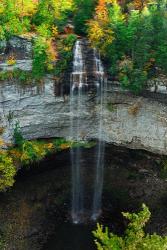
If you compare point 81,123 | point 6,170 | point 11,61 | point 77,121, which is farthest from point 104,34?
point 6,170

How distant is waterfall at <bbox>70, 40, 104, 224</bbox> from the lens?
1142 inches

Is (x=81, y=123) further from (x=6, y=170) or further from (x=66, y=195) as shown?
(x=6, y=170)

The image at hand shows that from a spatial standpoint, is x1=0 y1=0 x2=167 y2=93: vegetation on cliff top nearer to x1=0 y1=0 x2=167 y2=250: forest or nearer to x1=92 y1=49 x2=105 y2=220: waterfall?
x1=0 y1=0 x2=167 y2=250: forest

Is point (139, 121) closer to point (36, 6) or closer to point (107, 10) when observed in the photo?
point (107, 10)

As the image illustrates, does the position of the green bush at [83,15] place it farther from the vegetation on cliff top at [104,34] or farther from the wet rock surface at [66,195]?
the wet rock surface at [66,195]

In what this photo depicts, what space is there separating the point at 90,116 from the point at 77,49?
4.48m

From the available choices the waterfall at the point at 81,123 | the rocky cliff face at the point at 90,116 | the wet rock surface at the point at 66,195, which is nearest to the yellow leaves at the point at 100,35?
the waterfall at the point at 81,123

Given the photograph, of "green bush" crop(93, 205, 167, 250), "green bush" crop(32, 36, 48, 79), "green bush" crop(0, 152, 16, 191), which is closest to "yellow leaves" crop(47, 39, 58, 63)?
"green bush" crop(32, 36, 48, 79)

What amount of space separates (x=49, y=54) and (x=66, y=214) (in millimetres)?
10408

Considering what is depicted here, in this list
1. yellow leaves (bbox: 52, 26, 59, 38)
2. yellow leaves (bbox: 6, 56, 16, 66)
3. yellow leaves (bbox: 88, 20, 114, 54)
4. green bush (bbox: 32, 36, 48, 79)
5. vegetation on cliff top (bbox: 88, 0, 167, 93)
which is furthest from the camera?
yellow leaves (bbox: 52, 26, 59, 38)

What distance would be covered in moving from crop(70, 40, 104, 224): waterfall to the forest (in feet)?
0.29

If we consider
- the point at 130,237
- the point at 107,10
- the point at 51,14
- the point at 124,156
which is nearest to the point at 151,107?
the point at 124,156

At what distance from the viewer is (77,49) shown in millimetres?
28938

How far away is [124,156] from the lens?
32031 millimetres
